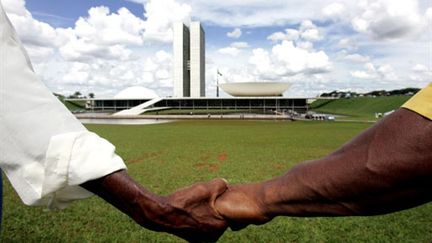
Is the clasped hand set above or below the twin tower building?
below

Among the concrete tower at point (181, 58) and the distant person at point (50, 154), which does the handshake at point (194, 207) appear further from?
the concrete tower at point (181, 58)

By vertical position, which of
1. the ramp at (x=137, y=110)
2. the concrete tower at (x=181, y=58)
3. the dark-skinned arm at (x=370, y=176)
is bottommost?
the ramp at (x=137, y=110)

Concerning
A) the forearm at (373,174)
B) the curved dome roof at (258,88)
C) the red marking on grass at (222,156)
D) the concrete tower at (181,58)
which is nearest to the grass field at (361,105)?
the curved dome roof at (258,88)

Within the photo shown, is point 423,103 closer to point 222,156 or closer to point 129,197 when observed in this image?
point 129,197

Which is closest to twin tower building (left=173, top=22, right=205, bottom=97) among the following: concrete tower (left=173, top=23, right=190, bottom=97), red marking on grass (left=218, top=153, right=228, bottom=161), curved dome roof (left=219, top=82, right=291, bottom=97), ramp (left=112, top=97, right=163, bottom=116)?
concrete tower (left=173, top=23, right=190, bottom=97)

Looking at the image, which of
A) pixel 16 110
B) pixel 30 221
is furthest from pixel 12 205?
pixel 16 110

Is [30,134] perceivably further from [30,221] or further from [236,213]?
[30,221]

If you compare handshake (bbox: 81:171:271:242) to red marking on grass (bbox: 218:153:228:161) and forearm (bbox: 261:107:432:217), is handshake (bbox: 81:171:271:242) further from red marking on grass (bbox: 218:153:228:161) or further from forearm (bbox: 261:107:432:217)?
red marking on grass (bbox: 218:153:228:161)
